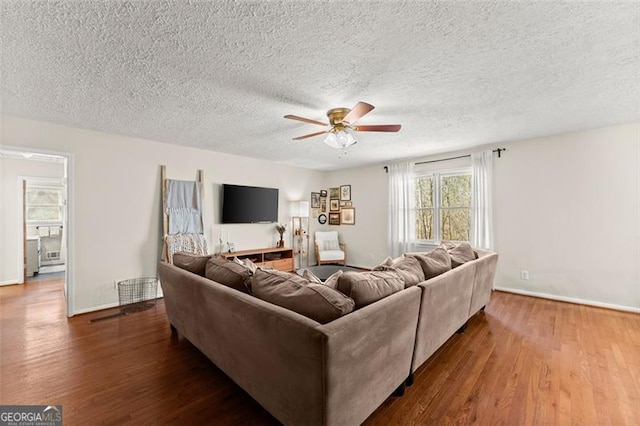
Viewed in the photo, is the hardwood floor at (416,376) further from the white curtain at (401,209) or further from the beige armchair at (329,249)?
the beige armchair at (329,249)

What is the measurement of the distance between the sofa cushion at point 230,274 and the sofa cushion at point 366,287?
73 centimetres

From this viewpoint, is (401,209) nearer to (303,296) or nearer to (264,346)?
(303,296)

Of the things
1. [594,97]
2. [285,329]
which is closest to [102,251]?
[285,329]

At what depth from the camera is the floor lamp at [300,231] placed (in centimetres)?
579

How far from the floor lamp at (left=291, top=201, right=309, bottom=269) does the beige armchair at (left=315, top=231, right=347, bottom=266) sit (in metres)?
0.35

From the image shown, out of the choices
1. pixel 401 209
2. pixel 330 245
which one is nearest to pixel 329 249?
pixel 330 245

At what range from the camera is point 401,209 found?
5.24 metres

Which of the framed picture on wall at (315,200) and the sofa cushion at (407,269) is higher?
the framed picture on wall at (315,200)

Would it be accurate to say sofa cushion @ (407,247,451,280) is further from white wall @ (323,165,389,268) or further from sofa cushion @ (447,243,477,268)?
white wall @ (323,165,389,268)

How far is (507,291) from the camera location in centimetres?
408

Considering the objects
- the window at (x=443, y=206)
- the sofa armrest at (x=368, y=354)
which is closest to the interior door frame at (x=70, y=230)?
the sofa armrest at (x=368, y=354)

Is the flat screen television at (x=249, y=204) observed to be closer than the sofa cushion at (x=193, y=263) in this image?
No

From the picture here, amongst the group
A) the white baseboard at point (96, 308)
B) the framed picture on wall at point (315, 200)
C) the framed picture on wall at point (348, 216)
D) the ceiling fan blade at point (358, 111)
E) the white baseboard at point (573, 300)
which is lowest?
the white baseboard at point (96, 308)

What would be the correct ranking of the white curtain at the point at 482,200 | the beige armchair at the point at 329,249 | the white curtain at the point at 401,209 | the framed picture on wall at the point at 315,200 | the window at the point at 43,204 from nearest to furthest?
the white curtain at the point at 482,200
the white curtain at the point at 401,209
the window at the point at 43,204
the beige armchair at the point at 329,249
the framed picture on wall at the point at 315,200
